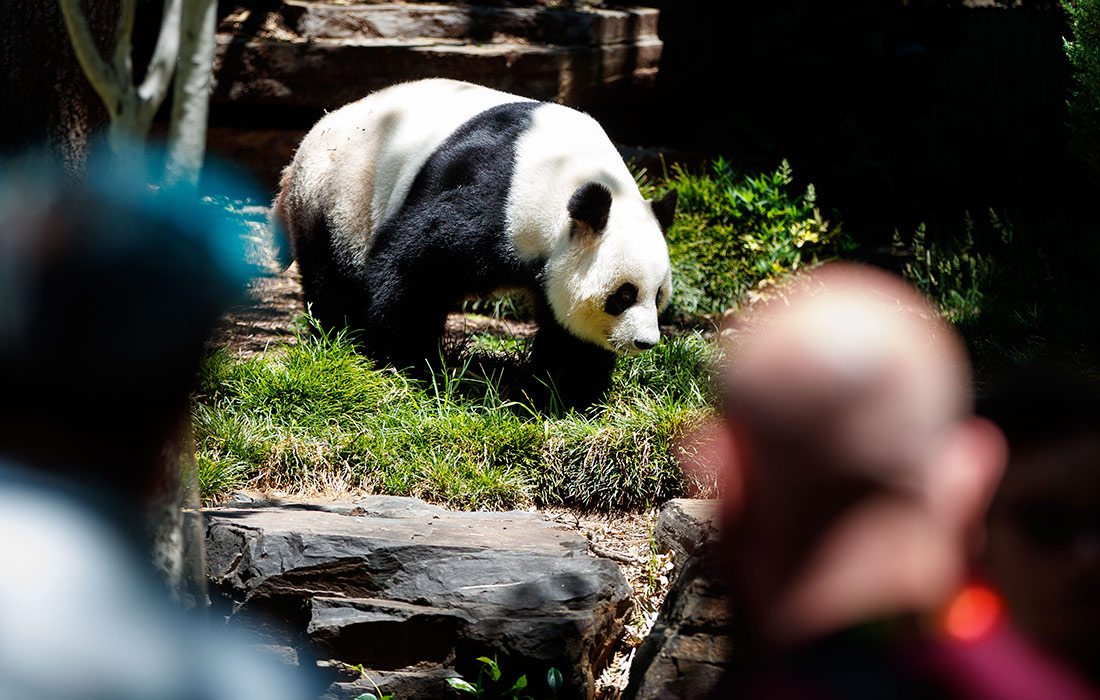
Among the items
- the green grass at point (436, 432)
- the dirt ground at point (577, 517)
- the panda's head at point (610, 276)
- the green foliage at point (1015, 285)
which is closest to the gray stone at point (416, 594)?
the dirt ground at point (577, 517)

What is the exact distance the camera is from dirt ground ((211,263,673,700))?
140 inches

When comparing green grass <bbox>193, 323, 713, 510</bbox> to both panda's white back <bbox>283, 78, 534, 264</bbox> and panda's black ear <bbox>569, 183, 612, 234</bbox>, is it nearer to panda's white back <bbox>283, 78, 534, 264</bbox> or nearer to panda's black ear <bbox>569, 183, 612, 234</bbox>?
panda's white back <bbox>283, 78, 534, 264</bbox>

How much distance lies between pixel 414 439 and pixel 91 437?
→ 321 centimetres

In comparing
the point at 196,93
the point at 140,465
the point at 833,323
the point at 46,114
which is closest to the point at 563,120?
the point at 196,93

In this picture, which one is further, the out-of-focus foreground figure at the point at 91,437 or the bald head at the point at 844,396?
the out-of-focus foreground figure at the point at 91,437

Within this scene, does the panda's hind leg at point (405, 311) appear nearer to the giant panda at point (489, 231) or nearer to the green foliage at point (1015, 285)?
the giant panda at point (489, 231)

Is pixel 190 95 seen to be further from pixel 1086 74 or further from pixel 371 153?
pixel 1086 74

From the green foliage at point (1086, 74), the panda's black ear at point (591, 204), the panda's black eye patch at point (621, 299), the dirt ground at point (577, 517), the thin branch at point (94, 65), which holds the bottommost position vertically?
the dirt ground at point (577, 517)

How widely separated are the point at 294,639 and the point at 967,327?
4.08m

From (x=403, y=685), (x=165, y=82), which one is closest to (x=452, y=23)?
(x=165, y=82)

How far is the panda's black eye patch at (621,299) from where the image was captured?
4590 mm

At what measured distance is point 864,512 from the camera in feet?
2.56

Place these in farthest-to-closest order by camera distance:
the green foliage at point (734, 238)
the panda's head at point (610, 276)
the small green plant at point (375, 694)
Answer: the green foliage at point (734, 238) < the panda's head at point (610, 276) < the small green plant at point (375, 694)

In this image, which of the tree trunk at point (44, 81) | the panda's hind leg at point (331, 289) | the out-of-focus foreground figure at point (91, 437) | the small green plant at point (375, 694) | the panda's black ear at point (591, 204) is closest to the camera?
the out-of-focus foreground figure at point (91, 437)
